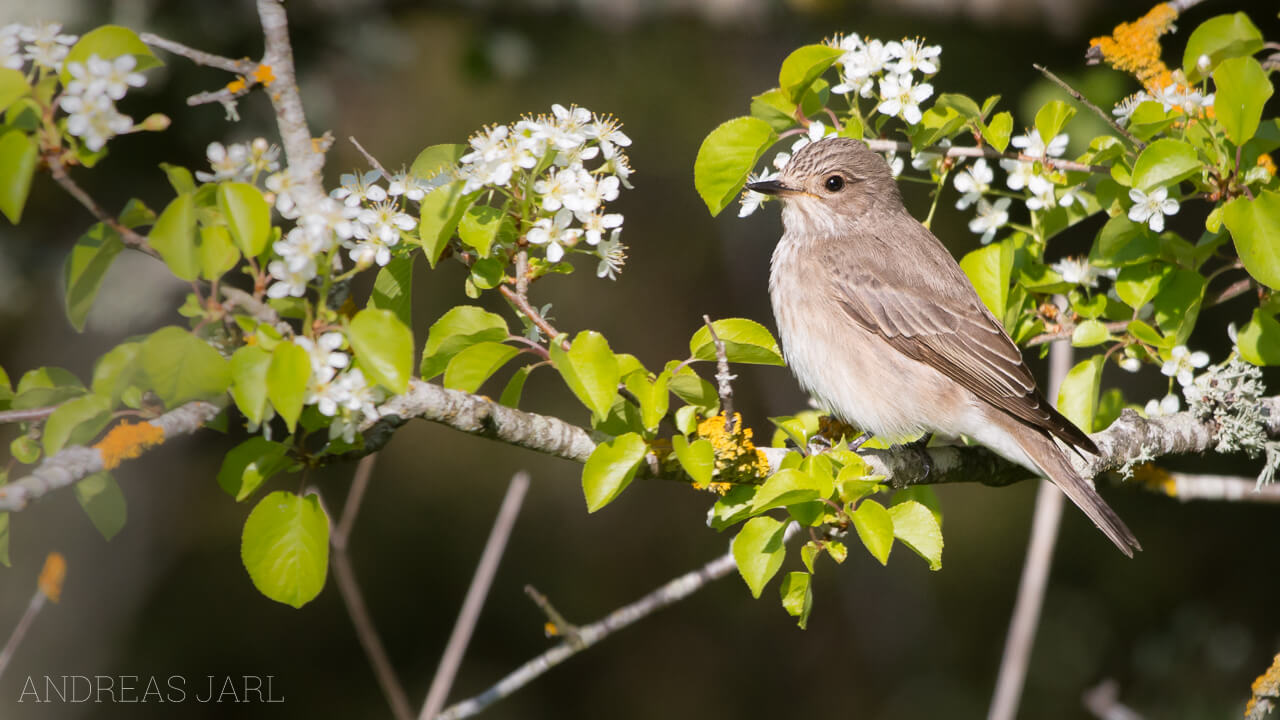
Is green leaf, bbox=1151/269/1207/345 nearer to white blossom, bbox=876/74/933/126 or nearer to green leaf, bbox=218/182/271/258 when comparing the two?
white blossom, bbox=876/74/933/126

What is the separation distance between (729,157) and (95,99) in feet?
5.13

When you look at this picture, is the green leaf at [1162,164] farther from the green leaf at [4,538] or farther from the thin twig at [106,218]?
the green leaf at [4,538]

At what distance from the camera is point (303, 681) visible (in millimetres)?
7762

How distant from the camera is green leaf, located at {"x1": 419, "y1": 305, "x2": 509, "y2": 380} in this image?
248 cm

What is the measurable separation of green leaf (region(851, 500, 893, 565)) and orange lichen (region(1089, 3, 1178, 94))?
1593 millimetres

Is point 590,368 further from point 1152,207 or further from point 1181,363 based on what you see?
point 1181,363

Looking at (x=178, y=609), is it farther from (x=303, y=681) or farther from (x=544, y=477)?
(x=544, y=477)

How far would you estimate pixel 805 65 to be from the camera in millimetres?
2916

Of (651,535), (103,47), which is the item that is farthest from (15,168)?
(651,535)

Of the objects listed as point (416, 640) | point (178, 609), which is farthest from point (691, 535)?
point (178, 609)

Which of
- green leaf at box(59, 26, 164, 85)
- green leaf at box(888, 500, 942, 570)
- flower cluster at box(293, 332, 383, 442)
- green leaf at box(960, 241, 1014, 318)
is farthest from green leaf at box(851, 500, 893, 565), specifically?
green leaf at box(59, 26, 164, 85)

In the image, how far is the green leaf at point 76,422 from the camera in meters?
2.06

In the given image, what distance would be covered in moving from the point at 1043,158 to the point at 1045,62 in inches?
175

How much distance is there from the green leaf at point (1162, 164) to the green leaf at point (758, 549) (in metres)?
1.27
